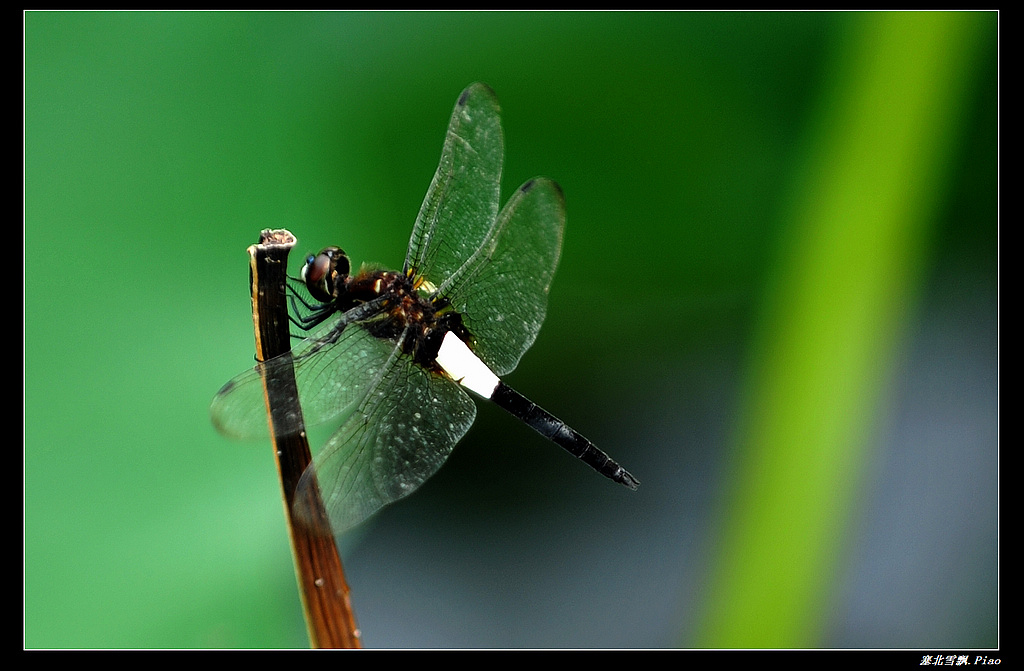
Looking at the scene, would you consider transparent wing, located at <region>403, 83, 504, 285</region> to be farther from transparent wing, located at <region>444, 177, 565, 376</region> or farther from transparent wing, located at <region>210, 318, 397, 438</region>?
transparent wing, located at <region>210, 318, 397, 438</region>

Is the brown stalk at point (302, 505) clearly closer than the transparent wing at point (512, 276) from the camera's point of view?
Yes

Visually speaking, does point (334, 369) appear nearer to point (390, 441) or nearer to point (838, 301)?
point (390, 441)

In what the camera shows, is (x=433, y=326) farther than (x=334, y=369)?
Yes

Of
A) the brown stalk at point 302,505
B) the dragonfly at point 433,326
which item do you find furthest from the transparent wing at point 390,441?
the brown stalk at point 302,505

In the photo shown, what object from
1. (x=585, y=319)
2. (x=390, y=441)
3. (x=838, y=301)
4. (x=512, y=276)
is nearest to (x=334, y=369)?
(x=390, y=441)

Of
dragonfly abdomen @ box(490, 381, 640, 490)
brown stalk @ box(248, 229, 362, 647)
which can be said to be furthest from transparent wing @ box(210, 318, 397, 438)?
dragonfly abdomen @ box(490, 381, 640, 490)

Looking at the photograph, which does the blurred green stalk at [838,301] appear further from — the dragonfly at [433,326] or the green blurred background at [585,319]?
the dragonfly at [433,326]

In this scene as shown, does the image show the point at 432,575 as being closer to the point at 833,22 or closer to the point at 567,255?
the point at 567,255

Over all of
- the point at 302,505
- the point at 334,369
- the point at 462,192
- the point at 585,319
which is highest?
the point at 462,192
